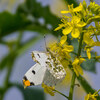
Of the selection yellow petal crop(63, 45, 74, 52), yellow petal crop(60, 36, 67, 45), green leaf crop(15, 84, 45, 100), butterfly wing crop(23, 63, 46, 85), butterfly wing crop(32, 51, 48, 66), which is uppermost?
yellow petal crop(60, 36, 67, 45)

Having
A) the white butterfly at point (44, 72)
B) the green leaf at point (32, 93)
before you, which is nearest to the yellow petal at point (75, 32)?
the white butterfly at point (44, 72)

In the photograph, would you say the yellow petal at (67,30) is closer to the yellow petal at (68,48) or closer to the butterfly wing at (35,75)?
the yellow petal at (68,48)

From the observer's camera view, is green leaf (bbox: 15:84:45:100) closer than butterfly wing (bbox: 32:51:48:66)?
No

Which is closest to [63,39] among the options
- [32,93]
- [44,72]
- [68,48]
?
[68,48]

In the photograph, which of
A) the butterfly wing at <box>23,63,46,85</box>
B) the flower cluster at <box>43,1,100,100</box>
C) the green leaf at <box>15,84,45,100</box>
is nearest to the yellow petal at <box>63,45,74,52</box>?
the flower cluster at <box>43,1,100,100</box>

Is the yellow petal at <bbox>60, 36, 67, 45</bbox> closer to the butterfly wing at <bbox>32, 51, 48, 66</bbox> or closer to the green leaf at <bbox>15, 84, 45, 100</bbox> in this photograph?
the butterfly wing at <bbox>32, 51, 48, 66</bbox>

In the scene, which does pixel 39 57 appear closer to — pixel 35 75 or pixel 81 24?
pixel 35 75

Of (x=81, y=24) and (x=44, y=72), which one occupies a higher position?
(x=81, y=24)

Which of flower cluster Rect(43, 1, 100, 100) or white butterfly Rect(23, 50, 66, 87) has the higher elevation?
flower cluster Rect(43, 1, 100, 100)
